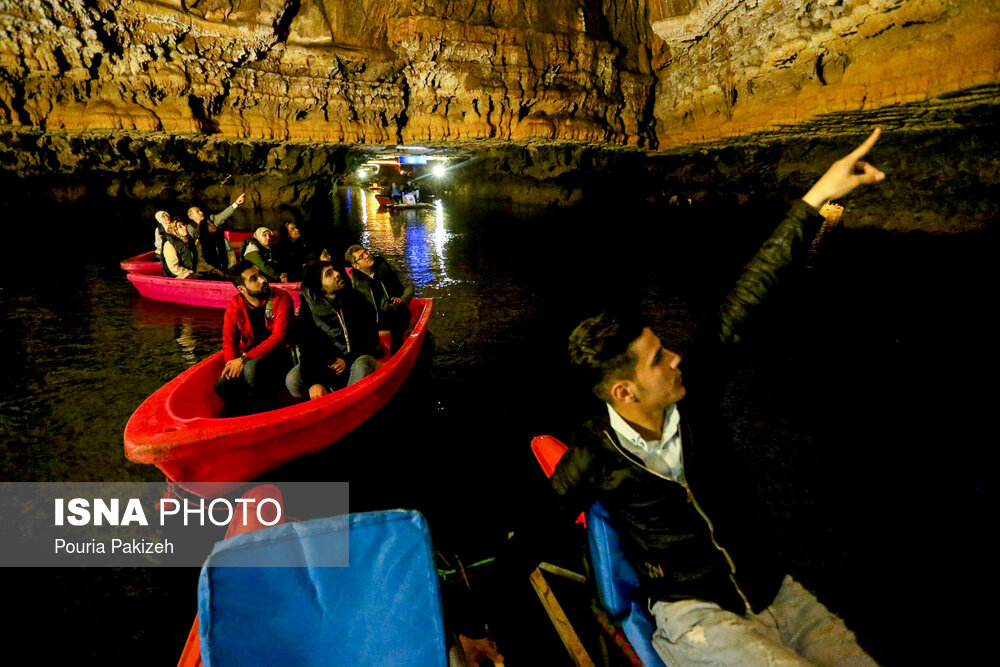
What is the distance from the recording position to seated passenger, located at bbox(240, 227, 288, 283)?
797 centimetres

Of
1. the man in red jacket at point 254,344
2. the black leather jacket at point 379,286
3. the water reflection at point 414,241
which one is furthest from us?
the water reflection at point 414,241

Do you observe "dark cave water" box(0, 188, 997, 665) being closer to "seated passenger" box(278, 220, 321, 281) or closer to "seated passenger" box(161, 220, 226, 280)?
"seated passenger" box(161, 220, 226, 280)

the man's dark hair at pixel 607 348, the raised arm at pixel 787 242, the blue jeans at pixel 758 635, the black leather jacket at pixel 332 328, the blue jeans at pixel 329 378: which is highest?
the raised arm at pixel 787 242

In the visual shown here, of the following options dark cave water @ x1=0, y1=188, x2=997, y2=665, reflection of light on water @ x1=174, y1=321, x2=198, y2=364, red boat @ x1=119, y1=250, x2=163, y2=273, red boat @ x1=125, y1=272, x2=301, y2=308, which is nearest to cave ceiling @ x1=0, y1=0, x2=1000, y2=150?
dark cave water @ x1=0, y1=188, x2=997, y2=665

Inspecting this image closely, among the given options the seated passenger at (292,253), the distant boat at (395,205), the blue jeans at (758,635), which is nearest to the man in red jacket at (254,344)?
the blue jeans at (758,635)

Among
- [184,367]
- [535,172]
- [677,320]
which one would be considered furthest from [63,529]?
[535,172]

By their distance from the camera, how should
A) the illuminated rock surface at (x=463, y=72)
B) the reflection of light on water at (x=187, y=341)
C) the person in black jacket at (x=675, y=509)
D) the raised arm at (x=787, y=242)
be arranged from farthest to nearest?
the illuminated rock surface at (x=463, y=72) < the reflection of light on water at (x=187, y=341) < the raised arm at (x=787, y=242) < the person in black jacket at (x=675, y=509)

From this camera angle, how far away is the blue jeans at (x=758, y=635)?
153cm

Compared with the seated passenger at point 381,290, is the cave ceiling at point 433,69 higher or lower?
higher

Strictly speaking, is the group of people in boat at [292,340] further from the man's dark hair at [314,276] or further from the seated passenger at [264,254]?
the seated passenger at [264,254]

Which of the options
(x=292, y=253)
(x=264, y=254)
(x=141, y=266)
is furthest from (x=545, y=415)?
(x=141, y=266)

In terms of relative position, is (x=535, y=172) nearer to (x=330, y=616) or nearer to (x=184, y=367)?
(x=184, y=367)

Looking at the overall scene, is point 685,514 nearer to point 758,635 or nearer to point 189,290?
point 758,635

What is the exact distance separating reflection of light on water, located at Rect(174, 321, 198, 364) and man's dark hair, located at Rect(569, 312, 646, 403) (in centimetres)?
674
